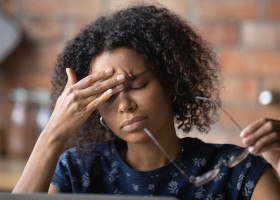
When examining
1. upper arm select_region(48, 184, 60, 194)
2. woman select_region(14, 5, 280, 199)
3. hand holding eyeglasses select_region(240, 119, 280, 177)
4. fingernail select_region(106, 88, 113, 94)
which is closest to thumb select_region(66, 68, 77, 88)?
woman select_region(14, 5, 280, 199)

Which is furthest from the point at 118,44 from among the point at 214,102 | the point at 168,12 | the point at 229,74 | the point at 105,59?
the point at 229,74

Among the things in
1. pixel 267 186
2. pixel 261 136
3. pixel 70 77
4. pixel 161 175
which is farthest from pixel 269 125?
pixel 70 77

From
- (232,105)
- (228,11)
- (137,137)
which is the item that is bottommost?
(232,105)

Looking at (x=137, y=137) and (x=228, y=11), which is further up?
(x=228, y=11)

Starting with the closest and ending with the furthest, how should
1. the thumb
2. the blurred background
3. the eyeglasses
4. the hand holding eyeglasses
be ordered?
the hand holding eyeglasses
the eyeglasses
the thumb
the blurred background

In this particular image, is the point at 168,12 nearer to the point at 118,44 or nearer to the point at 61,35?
the point at 118,44

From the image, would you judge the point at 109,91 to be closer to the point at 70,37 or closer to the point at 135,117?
the point at 135,117

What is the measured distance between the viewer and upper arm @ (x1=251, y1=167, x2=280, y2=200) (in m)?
1.35

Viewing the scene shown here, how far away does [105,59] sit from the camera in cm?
138

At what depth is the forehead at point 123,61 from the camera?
1.35 meters

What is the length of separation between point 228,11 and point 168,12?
754 mm

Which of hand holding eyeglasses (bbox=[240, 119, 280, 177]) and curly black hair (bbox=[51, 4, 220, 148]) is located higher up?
curly black hair (bbox=[51, 4, 220, 148])

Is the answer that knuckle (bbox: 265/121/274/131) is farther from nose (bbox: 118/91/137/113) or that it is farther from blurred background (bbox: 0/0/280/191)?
blurred background (bbox: 0/0/280/191)

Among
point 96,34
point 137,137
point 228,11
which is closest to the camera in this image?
point 137,137
